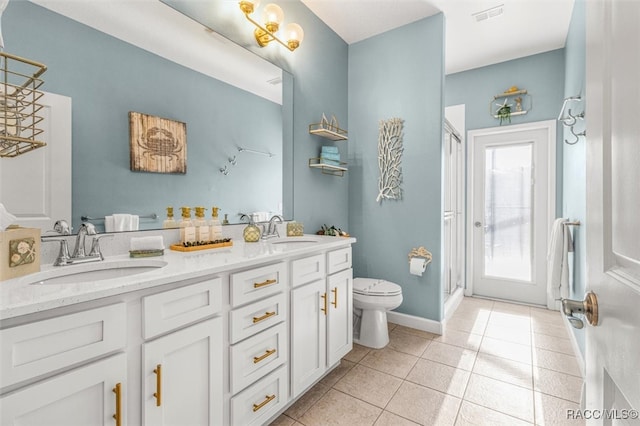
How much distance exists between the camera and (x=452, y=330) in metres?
2.71

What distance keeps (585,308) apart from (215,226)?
1591 mm

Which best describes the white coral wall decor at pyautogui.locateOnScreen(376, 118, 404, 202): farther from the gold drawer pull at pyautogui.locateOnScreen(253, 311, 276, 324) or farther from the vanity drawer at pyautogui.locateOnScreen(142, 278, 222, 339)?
the vanity drawer at pyautogui.locateOnScreen(142, 278, 222, 339)

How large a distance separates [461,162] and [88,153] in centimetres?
359

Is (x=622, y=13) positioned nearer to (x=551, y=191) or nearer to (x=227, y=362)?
(x=227, y=362)

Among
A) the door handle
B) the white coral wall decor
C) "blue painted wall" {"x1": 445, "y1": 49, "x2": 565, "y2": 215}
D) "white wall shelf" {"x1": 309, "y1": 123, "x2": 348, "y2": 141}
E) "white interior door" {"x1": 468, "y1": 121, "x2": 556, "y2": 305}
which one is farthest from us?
"white interior door" {"x1": 468, "y1": 121, "x2": 556, "y2": 305}

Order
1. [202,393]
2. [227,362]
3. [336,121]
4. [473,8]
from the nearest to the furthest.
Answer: [202,393] < [227,362] < [473,8] < [336,121]

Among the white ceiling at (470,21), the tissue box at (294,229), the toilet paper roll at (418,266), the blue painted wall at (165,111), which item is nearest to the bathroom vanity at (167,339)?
the blue painted wall at (165,111)

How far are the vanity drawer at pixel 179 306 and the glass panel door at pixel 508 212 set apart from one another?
346 centimetres

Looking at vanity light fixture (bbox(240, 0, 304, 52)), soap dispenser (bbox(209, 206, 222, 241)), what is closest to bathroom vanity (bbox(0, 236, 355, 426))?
soap dispenser (bbox(209, 206, 222, 241))

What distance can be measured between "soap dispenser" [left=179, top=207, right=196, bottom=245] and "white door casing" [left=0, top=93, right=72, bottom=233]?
468 millimetres

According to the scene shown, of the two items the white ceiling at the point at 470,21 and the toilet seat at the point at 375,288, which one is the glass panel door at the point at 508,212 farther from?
the toilet seat at the point at 375,288

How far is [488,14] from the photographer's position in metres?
2.63

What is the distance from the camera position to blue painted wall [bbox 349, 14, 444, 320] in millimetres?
2637

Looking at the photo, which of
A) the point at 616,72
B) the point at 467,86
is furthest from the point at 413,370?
the point at 467,86
